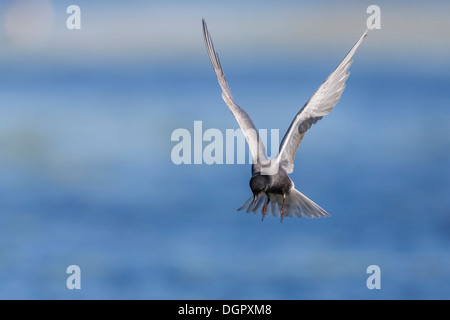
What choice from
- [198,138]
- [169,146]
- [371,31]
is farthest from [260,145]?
[371,31]

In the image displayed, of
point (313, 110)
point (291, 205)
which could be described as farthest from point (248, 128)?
point (291, 205)

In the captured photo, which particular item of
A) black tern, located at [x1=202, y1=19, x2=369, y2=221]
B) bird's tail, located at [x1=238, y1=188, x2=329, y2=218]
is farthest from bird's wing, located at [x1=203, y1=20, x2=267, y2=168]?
bird's tail, located at [x1=238, y1=188, x2=329, y2=218]

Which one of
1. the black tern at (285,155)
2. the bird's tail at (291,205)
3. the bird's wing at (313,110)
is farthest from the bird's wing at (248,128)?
the bird's tail at (291,205)

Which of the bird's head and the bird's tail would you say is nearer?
the bird's head

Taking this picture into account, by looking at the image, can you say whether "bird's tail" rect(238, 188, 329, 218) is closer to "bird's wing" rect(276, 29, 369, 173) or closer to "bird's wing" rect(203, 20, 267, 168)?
"bird's wing" rect(276, 29, 369, 173)

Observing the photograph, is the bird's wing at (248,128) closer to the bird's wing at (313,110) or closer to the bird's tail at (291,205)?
the bird's wing at (313,110)

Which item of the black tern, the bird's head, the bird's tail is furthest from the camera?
the bird's tail

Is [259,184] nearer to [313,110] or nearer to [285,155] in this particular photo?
[285,155]
